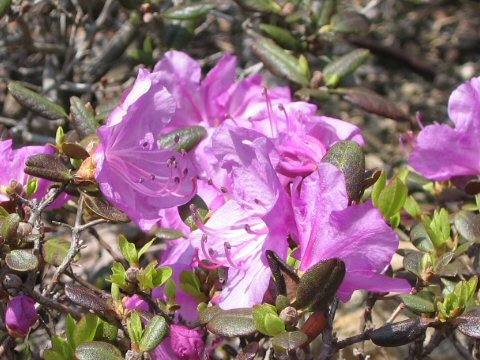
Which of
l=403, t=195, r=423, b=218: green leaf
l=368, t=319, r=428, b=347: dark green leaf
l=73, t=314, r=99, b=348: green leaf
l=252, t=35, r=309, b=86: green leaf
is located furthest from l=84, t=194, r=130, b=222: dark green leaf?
l=252, t=35, r=309, b=86: green leaf

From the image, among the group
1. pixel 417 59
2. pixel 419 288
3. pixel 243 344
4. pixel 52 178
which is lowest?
pixel 417 59

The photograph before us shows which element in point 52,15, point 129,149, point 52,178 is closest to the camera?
point 52,178

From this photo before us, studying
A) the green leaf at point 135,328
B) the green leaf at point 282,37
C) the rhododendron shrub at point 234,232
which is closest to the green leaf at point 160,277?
the rhododendron shrub at point 234,232

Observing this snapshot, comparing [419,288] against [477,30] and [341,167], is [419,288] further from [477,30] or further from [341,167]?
[477,30]

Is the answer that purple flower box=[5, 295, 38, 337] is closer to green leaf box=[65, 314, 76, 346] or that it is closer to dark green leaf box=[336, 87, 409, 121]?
green leaf box=[65, 314, 76, 346]

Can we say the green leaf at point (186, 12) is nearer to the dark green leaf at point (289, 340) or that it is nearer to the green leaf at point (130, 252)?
the green leaf at point (130, 252)

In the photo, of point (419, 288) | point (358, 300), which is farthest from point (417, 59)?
point (419, 288)
